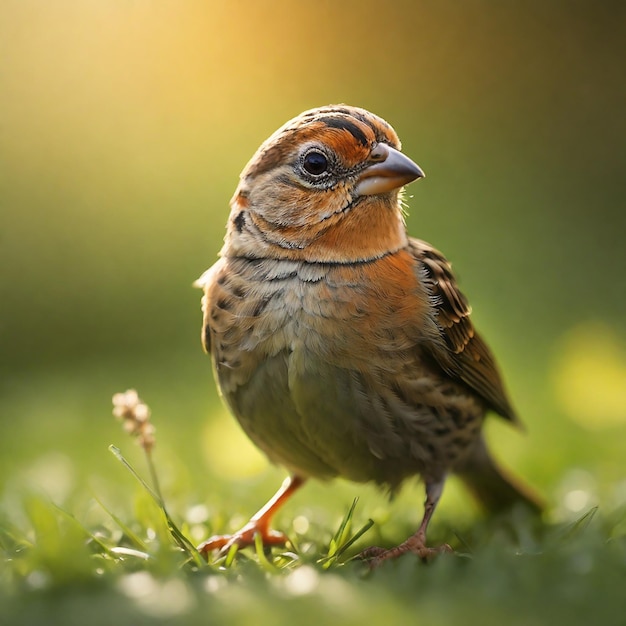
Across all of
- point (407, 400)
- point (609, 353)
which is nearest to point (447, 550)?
point (407, 400)

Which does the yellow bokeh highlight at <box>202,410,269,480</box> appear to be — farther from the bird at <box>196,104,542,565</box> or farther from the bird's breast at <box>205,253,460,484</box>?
the bird's breast at <box>205,253,460,484</box>

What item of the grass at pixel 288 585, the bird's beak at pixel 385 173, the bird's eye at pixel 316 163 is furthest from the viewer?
the bird's eye at pixel 316 163

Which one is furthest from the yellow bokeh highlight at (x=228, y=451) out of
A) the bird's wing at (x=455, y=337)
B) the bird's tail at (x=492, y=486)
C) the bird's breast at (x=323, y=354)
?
the bird's breast at (x=323, y=354)

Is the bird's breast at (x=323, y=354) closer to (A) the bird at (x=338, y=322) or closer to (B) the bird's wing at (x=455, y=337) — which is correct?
(A) the bird at (x=338, y=322)

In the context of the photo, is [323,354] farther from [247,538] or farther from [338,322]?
[247,538]

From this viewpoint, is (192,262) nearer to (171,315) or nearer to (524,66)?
(171,315)

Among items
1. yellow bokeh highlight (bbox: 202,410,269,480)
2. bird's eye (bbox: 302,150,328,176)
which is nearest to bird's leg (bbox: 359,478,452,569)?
bird's eye (bbox: 302,150,328,176)
